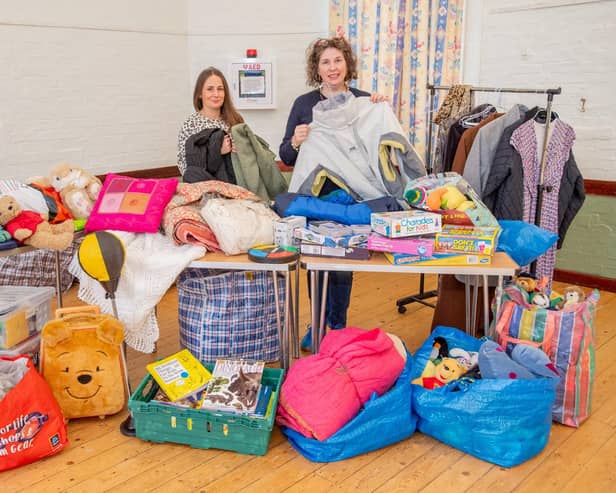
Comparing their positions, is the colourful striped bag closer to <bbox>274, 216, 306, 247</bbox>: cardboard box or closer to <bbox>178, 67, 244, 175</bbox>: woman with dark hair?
<bbox>274, 216, 306, 247</bbox>: cardboard box

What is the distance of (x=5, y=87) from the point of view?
11.9 feet

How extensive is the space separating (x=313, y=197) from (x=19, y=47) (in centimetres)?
223

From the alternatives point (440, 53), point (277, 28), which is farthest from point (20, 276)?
point (440, 53)

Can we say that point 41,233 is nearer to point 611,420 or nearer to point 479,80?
point 611,420

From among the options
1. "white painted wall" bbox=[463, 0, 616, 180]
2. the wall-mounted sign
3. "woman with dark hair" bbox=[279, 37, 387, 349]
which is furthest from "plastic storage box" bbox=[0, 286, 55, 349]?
"white painted wall" bbox=[463, 0, 616, 180]

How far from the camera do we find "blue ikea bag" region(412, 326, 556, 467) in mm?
2113

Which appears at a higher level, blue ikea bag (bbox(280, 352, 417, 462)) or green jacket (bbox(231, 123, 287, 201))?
green jacket (bbox(231, 123, 287, 201))

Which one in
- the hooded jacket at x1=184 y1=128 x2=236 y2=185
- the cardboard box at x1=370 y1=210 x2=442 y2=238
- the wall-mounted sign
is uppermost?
the wall-mounted sign

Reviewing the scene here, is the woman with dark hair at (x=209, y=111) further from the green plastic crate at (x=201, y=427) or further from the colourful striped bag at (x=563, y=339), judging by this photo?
the colourful striped bag at (x=563, y=339)

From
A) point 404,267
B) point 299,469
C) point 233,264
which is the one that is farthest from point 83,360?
point 404,267

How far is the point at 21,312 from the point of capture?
2.50 metres

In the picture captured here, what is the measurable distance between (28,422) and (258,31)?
330 cm

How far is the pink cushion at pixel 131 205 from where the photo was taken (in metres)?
2.46

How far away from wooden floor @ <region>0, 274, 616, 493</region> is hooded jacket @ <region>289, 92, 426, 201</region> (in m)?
1.04
